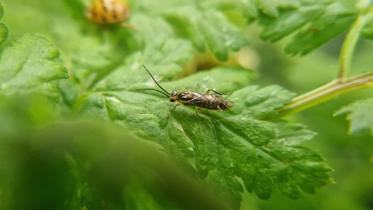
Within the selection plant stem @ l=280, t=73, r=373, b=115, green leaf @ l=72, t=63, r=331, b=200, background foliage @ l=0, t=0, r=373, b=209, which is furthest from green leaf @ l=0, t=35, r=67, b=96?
plant stem @ l=280, t=73, r=373, b=115

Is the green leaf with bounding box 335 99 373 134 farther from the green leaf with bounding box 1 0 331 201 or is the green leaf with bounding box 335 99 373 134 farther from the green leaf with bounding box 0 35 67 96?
the green leaf with bounding box 0 35 67 96

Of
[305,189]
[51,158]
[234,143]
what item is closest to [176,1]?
[234,143]

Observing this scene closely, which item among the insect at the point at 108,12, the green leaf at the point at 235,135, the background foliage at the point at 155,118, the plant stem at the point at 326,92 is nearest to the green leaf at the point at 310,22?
the background foliage at the point at 155,118

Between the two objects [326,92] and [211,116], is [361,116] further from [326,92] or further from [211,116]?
[211,116]

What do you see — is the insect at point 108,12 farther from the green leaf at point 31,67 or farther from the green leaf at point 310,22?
the green leaf at point 31,67

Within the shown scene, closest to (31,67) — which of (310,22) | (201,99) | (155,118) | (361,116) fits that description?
(155,118)

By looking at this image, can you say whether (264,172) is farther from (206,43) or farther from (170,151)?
(206,43)
